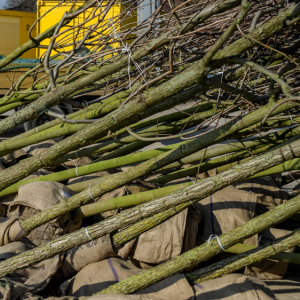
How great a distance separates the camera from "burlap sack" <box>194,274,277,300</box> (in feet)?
6.73

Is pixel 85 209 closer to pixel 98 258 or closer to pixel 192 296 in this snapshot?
pixel 98 258

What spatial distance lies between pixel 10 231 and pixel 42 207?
323 millimetres

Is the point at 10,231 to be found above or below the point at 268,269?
above

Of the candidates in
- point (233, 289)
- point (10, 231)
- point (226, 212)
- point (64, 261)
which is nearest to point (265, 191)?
point (226, 212)

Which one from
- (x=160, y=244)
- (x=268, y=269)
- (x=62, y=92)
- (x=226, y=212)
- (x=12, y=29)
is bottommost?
(x=268, y=269)

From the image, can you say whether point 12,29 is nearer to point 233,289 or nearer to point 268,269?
point 268,269

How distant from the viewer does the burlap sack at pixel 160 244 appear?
2.54 metres

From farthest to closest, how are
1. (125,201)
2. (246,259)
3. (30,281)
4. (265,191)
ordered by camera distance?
(265,191) → (125,201) → (30,281) → (246,259)

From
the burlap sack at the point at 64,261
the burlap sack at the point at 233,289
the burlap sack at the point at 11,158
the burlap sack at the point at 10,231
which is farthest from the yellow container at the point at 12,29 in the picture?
the burlap sack at the point at 233,289

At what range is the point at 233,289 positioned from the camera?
6.91 feet

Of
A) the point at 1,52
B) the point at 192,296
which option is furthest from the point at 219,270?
the point at 1,52

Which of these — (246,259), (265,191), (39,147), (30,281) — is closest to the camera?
(246,259)

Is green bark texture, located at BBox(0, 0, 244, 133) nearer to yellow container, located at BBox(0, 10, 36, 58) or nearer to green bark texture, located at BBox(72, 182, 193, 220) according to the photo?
green bark texture, located at BBox(72, 182, 193, 220)

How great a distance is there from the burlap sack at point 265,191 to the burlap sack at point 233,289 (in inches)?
45.3
